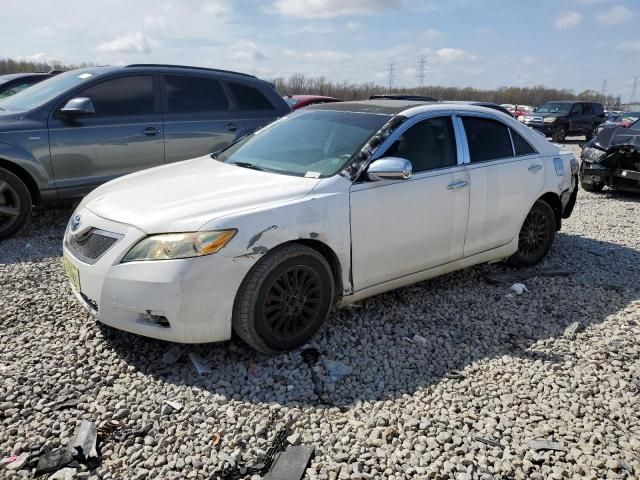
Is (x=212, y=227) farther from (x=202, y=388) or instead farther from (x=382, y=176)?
(x=382, y=176)

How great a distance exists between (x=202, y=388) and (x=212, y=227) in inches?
37.1

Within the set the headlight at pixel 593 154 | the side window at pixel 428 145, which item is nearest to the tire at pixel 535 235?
the side window at pixel 428 145

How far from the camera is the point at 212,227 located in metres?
3.00

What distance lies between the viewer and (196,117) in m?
6.61

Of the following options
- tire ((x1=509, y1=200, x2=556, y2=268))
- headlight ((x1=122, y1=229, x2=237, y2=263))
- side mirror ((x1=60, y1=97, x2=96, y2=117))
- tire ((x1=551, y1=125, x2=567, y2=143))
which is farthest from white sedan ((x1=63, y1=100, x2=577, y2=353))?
tire ((x1=551, y1=125, x2=567, y2=143))

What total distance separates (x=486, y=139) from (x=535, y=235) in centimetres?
125

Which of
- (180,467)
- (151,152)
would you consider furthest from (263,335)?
(151,152)

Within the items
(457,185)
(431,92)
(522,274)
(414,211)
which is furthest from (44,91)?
(431,92)

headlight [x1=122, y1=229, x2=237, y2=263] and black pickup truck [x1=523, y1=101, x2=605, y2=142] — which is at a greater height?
black pickup truck [x1=523, y1=101, x2=605, y2=142]

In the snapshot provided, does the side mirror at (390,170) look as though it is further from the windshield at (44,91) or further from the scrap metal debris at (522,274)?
the windshield at (44,91)

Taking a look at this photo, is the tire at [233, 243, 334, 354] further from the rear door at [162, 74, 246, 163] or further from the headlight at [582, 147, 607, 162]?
the headlight at [582, 147, 607, 162]

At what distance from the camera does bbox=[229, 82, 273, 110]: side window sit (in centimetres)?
703

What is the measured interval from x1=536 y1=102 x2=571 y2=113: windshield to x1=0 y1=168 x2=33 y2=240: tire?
76.7 ft

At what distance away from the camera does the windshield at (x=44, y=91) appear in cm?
576
